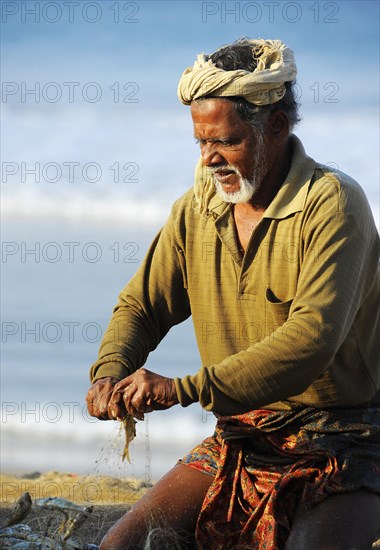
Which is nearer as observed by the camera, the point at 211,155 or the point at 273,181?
the point at 211,155

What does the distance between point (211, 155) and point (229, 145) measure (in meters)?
0.08

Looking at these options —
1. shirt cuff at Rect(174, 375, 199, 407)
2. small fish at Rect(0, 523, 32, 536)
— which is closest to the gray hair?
shirt cuff at Rect(174, 375, 199, 407)

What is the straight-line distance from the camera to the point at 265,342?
3.66 m

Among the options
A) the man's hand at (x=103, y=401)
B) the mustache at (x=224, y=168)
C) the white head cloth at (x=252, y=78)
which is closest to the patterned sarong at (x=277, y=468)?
the man's hand at (x=103, y=401)

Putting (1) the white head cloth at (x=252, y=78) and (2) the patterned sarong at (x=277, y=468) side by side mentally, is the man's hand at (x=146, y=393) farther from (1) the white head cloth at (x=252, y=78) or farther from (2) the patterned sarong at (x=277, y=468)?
(1) the white head cloth at (x=252, y=78)

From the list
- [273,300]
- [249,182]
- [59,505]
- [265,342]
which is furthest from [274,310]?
[59,505]

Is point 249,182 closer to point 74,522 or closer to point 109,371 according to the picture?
point 109,371

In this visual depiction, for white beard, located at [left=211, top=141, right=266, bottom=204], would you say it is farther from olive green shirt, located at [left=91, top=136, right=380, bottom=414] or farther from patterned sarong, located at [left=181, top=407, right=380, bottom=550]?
patterned sarong, located at [left=181, top=407, right=380, bottom=550]

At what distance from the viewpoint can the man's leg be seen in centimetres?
372

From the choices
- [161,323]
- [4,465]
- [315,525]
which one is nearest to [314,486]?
[315,525]

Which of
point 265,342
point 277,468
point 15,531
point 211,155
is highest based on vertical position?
point 211,155

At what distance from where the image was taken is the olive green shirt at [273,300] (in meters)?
3.63

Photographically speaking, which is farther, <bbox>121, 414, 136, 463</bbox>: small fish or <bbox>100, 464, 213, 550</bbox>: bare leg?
<bbox>100, 464, 213, 550</bbox>: bare leg

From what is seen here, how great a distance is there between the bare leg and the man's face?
1.09 metres
